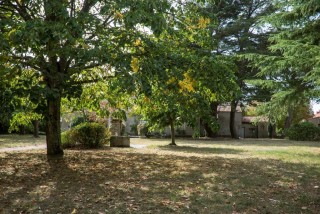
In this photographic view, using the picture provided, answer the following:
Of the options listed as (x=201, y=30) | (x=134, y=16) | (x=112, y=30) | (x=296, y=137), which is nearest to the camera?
(x=134, y=16)

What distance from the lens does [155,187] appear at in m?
6.89

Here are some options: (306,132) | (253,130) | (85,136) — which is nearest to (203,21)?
(85,136)

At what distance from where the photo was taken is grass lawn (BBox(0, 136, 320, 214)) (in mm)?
5504

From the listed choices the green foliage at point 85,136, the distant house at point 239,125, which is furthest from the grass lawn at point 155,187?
the distant house at point 239,125

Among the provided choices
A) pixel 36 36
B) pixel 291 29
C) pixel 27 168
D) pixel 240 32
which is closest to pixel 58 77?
pixel 36 36

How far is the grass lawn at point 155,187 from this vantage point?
550cm

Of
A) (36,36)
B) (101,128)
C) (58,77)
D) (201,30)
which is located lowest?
(101,128)

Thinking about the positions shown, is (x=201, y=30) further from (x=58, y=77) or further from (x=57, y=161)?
(x=57, y=161)

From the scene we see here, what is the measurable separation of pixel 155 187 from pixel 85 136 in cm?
975

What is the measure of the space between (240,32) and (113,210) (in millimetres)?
29250

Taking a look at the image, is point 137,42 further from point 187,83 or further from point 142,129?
point 142,129

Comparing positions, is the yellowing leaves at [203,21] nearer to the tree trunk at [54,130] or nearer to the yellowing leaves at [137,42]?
the yellowing leaves at [137,42]

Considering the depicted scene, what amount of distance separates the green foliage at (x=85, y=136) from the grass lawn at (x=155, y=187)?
5.58m

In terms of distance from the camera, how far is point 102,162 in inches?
420
